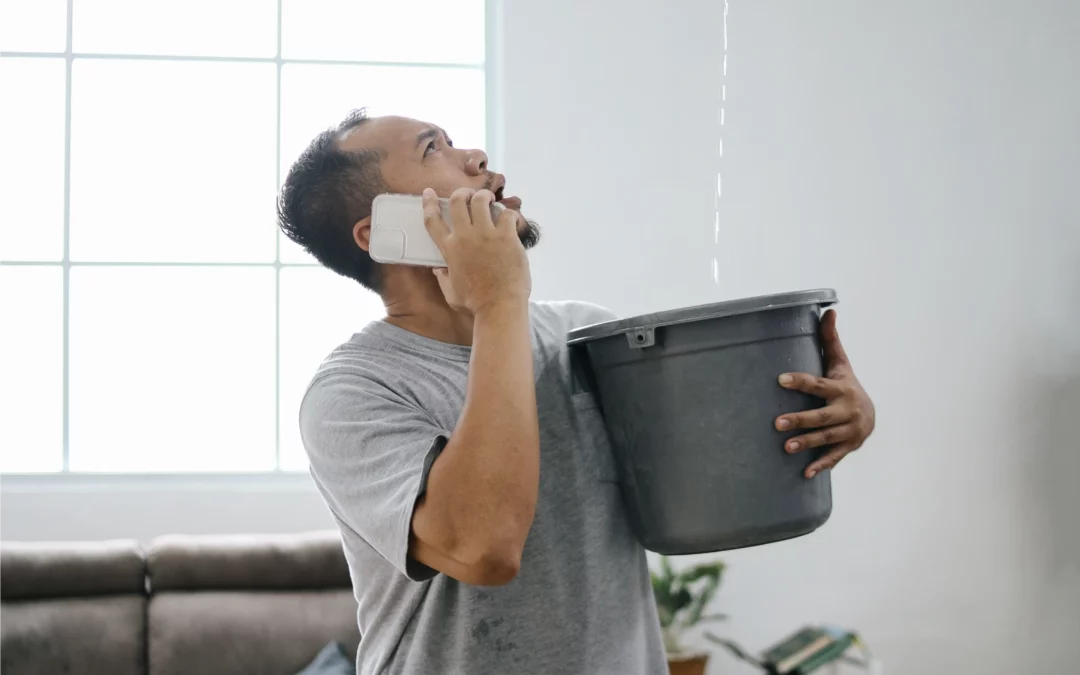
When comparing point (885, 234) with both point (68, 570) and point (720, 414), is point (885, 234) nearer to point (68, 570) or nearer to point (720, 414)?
point (720, 414)

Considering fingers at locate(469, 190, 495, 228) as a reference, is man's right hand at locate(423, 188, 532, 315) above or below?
below

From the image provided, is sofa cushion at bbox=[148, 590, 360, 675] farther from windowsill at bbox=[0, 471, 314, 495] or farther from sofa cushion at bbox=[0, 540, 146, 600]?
windowsill at bbox=[0, 471, 314, 495]

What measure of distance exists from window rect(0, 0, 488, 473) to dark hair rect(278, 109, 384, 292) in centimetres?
195

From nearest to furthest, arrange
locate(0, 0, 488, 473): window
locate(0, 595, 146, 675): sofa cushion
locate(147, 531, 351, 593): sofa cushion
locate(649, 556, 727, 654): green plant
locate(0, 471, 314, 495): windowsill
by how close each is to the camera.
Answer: locate(0, 595, 146, 675): sofa cushion → locate(147, 531, 351, 593): sofa cushion → locate(649, 556, 727, 654): green plant → locate(0, 471, 314, 495): windowsill → locate(0, 0, 488, 473): window

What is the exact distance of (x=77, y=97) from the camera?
10.4ft

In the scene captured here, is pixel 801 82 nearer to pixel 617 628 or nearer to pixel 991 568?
pixel 991 568

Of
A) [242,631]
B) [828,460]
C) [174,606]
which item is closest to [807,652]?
[828,460]

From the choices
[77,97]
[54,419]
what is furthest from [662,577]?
[77,97]

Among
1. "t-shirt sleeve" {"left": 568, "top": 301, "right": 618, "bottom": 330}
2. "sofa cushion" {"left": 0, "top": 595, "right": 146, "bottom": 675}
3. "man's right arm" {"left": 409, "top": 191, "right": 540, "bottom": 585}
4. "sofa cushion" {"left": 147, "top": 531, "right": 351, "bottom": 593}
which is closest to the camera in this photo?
"man's right arm" {"left": 409, "top": 191, "right": 540, "bottom": 585}

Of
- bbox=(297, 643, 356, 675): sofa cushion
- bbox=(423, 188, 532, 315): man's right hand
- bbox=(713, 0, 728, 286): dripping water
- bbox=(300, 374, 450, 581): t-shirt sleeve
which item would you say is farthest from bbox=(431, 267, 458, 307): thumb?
bbox=(713, 0, 728, 286): dripping water

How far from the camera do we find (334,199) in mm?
1267

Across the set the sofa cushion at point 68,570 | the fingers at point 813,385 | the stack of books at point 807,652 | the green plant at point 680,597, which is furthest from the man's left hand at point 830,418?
the sofa cushion at point 68,570

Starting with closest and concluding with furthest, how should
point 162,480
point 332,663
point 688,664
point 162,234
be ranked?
point 332,663, point 688,664, point 162,480, point 162,234

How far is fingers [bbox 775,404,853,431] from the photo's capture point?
1.01 metres
